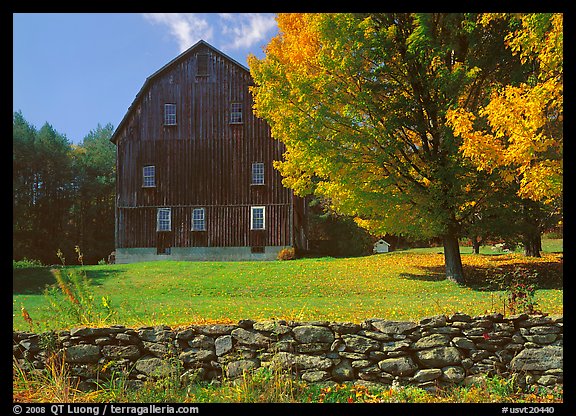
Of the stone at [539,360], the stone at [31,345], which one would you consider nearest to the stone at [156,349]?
the stone at [31,345]

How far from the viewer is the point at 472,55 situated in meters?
13.7

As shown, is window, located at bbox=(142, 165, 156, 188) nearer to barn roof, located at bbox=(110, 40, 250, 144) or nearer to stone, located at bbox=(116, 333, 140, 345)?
barn roof, located at bbox=(110, 40, 250, 144)

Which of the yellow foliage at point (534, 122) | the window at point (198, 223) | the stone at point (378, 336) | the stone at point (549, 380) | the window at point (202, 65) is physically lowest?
the stone at point (549, 380)

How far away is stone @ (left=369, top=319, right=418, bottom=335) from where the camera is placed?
20.3ft

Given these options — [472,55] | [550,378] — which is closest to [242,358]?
[550,378]

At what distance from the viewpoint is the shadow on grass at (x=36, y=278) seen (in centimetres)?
1279

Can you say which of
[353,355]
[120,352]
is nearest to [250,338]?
[353,355]

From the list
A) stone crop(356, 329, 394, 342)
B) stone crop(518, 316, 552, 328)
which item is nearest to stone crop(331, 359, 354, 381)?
stone crop(356, 329, 394, 342)

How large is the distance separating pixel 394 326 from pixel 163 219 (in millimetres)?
18284

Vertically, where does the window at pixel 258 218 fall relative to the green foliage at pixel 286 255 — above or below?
above

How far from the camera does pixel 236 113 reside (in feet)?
72.8

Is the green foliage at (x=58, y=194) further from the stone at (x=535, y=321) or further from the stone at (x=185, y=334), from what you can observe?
the stone at (x=535, y=321)

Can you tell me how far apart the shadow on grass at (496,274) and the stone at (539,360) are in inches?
287
